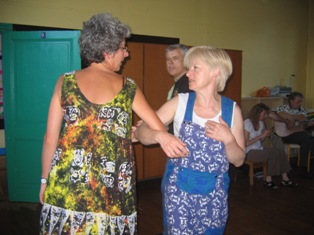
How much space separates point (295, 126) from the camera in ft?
16.5

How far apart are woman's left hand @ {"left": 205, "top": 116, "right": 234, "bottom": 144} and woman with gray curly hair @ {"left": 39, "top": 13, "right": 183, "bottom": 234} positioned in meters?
0.37

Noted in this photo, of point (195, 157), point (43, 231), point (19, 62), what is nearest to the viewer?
point (43, 231)

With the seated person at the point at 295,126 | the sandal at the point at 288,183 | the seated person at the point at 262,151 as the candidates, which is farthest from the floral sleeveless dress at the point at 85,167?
→ the seated person at the point at 295,126

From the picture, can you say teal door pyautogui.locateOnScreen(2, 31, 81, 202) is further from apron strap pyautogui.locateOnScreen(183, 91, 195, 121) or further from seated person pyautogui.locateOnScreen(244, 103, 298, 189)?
seated person pyautogui.locateOnScreen(244, 103, 298, 189)

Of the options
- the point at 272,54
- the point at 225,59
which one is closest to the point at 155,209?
the point at 225,59

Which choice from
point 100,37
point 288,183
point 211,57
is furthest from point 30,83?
point 288,183

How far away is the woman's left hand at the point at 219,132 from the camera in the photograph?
132 centimetres

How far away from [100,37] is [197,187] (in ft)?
2.68

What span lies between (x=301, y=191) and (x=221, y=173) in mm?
3262

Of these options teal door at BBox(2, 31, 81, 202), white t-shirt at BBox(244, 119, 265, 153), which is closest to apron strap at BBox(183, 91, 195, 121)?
teal door at BBox(2, 31, 81, 202)

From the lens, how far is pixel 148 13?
15.0 ft

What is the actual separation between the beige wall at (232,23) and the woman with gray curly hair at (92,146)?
2919 millimetres

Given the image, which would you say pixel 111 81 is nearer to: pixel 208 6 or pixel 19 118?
pixel 19 118

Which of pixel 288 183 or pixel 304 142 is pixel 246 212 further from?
pixel 304 142
